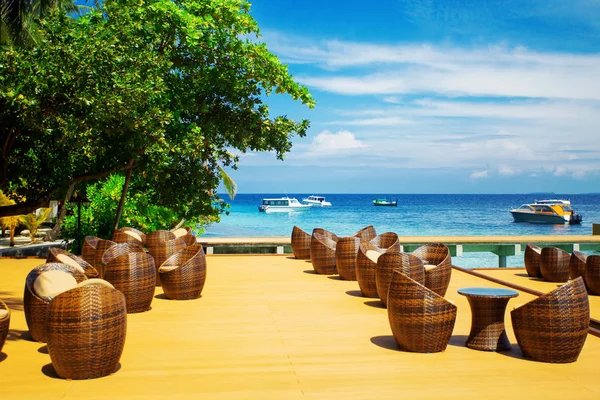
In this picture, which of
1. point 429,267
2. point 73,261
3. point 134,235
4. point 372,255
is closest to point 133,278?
point 73,261

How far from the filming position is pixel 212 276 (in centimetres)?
1145

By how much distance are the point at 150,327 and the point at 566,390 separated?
4265 mm

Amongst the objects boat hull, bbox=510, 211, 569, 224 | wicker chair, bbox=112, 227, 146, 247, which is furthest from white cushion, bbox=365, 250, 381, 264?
boat hull, bbox=510, 211, 569, 224

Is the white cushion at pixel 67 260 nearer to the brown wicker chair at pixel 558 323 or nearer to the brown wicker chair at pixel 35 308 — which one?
the brown wicker chair at pixel 35 308

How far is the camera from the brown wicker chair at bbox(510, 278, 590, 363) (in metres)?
5.54

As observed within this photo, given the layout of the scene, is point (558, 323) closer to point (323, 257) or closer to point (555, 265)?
point (323, 257)

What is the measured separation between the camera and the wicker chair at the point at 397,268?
308 inches

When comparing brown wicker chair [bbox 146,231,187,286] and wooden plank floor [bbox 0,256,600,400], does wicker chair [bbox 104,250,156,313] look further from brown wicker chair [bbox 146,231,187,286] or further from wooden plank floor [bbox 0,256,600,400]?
brown wicker chair [bbox 146,231,187,286]

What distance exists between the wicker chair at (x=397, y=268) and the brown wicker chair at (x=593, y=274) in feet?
12.1

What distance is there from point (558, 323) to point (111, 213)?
→ 12.3 meters

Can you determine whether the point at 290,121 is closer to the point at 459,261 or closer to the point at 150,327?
the point at 150,327

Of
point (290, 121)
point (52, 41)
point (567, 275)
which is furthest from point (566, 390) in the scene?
point (290, 121)

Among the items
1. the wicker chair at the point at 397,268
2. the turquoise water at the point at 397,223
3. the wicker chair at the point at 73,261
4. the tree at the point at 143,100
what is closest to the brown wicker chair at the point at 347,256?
the wicker chair at the point at 397,268

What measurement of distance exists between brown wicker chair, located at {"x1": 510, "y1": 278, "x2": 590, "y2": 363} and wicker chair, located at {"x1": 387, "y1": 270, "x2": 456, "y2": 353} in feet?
2.27
